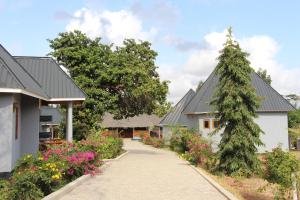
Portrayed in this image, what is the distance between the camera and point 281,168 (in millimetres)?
13609

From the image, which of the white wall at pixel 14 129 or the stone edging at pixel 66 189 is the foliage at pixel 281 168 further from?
the white wall at pixel 14 129

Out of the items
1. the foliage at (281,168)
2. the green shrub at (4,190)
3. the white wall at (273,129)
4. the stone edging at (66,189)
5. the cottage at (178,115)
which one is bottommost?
the stone edging at (66,189)

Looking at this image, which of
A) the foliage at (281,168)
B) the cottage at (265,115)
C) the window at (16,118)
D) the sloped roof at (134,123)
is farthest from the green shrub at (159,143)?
the window at (16,118)

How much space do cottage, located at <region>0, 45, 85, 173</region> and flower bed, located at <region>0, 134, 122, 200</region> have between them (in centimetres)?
97

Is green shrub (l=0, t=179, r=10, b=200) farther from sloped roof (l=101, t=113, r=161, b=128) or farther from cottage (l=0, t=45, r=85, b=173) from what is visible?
sloped roof (l=101, t=113, r=161, b=128)

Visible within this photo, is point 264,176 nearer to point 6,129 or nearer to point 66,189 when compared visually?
point 66,189

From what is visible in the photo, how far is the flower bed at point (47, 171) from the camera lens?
10836 millimetres

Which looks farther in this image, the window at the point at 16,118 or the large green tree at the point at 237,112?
the large green tree at the point at 237,112

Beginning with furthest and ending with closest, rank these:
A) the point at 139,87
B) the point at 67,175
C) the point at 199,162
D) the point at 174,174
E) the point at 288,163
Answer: the point at 139,87 < the point at 199,162 < the point at 174,174 < the point at 67,175 < the point at 288,163

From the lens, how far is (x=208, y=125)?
3678 cm

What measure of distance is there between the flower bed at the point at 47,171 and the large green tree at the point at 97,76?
11.3 meters

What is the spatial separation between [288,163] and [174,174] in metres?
6.19

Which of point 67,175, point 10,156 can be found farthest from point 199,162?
point 10,156

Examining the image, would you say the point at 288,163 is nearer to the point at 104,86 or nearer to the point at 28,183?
the point at 28,183
